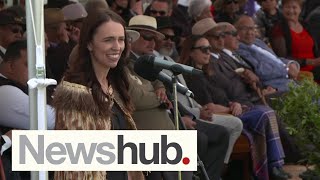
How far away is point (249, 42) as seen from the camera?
10211 mm

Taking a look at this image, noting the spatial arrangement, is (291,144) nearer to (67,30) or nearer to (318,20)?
(67,30)

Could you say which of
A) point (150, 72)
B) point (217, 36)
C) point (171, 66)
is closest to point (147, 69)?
point (150, 72)

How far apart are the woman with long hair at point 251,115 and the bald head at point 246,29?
1.50m

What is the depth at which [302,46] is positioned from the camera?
11.0m

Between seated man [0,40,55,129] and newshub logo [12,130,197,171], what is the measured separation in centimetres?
103

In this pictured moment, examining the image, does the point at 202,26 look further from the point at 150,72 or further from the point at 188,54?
the point at 150,72

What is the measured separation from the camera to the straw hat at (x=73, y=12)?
8711 millimetres

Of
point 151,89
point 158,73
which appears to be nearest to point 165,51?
point 151,89

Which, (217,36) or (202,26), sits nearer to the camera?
(202,26)

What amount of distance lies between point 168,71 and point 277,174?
1896 millimetres

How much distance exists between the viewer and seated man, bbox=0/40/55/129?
609cm

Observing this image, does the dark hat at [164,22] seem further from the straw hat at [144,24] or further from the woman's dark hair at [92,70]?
the woman's dark hair at [92,70]

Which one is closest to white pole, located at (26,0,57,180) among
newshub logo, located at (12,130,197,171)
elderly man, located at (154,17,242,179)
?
newshub logo, located at (12,130,197,171)

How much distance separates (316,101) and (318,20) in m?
4.69
